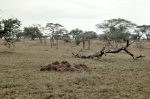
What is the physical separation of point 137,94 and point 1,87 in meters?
4.35

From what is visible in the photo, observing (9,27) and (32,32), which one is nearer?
(9,27)

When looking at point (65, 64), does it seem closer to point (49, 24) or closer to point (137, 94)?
point (137, 94)

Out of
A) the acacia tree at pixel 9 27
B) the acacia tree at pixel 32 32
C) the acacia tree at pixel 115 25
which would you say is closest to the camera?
the acacia tree at pixel 9 27

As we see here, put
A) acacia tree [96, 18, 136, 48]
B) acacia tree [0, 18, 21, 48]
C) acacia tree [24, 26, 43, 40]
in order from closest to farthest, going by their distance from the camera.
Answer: acacia tree [0, 18, 21, 48] < acacia tree [96, 18, 136, 48] < acacia tree [24, 26, 43, 40]

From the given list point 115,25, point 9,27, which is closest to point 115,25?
point 115,25

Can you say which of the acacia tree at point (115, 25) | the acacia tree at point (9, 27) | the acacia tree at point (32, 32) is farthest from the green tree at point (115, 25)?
the acacia tree at point (32, 32)

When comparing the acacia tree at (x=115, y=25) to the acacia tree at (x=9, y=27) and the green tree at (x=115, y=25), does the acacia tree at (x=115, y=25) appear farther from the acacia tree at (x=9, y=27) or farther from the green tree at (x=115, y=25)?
the acacia tree at (x=9, y=27)

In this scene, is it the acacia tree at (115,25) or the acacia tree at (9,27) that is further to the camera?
the acacia tree at (115,25)

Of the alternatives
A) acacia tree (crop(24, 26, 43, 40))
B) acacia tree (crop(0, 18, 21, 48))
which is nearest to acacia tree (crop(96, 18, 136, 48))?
acacia tree (crop(0, 18, 21, 48))

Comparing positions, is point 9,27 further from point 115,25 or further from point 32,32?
point 32,32

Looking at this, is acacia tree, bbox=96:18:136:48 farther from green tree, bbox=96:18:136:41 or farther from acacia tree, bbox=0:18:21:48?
acacia tree, bbox=0:18:21:48

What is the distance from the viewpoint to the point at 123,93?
689cm

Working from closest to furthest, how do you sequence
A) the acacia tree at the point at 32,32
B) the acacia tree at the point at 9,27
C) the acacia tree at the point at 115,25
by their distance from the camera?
the acacia tree at the point at 9,27
the acacia tree at the point at 115,25
the acacia tree at the point at 32,32

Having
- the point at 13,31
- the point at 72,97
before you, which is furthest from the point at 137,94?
the point at 13,31
